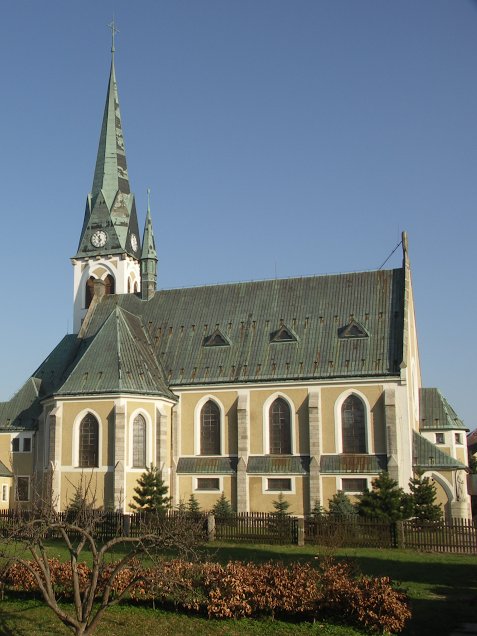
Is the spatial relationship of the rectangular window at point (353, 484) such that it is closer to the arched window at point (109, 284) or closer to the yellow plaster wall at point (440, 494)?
the yellow plaster wall at point (440, 494)

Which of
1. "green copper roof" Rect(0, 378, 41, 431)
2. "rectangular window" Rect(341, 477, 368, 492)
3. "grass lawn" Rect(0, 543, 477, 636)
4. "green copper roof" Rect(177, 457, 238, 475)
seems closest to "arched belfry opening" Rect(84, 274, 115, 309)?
"green copper roof" Rect(0, 378, 41, 431)

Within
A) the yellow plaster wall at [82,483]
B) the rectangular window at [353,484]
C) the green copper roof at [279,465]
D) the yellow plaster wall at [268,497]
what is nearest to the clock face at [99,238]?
the yellow plaster wall at [82,483]

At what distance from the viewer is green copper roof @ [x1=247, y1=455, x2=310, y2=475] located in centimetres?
4062

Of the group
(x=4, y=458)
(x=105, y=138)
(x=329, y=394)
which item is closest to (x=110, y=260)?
(x=105, y=138)

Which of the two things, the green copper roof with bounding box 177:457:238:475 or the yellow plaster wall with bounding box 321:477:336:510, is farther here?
the green copper roof with bounding box 177:457:238:475

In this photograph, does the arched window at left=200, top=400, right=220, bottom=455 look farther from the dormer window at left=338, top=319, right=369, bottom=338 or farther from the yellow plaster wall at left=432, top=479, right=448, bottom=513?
the yellow plaster wall at left=432, top=479, right=448, bottom=513

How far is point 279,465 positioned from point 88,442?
1084 centimetres

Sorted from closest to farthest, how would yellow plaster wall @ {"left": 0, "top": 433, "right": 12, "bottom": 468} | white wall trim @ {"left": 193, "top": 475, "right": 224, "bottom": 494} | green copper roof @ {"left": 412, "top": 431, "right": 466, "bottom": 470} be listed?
green copper roof @ {"left": 412, "top": 431, "right": 466, "bottom": 470} < white wall trim @ {"left": 193, "top": 475, "right": 224, "bottom": 494} < yellow plaster wall @ {"left": 0, "top": 433, "right": 12, "bottom": 468}

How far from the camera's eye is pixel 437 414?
4688 cm

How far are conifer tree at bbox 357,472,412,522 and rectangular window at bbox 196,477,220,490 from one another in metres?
11.6

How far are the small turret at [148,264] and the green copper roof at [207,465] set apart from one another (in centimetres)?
1305

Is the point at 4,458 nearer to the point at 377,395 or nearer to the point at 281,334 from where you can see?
the point at 281,334

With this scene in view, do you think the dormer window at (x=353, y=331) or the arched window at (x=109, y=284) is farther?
the arched window at (x=109, y=284)

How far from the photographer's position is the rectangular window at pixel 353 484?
39.2m
